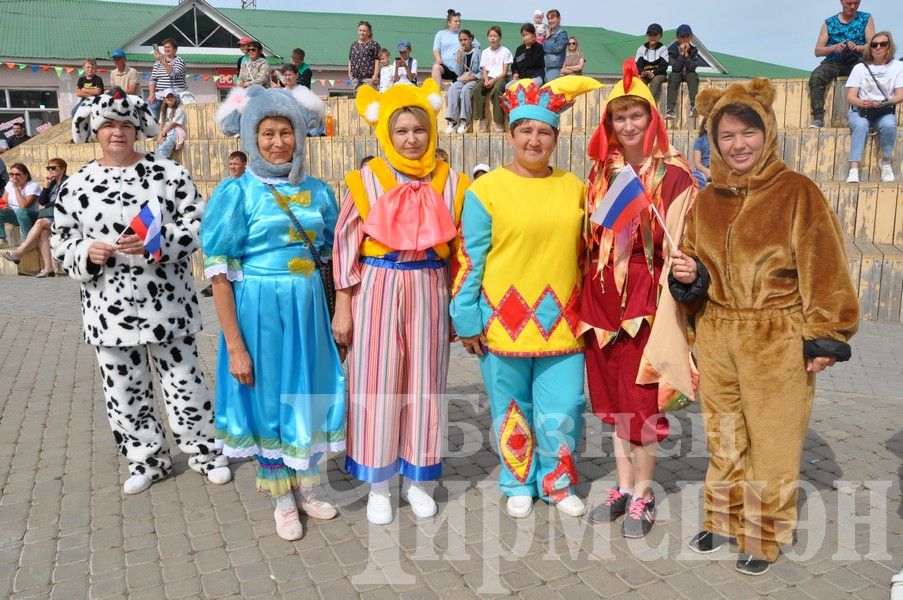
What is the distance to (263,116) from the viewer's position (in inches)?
127

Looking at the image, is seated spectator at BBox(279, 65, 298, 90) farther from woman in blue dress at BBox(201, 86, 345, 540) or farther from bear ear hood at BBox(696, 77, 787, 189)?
bear ear hood at BBox(696, 77, 787, 189)

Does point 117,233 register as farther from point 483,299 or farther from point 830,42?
point 830,42

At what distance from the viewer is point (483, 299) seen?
3.43m

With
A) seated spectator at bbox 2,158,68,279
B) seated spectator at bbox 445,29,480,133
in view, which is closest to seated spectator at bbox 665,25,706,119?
seated spectator at bbox 445,29,480,133

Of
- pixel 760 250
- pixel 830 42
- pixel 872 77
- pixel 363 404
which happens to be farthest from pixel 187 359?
pixel 830 42

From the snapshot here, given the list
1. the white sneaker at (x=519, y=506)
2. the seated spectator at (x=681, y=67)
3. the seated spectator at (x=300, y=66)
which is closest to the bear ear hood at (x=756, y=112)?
the white sneaker at (x=519, y=506)

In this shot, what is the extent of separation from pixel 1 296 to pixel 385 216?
30.2 feet

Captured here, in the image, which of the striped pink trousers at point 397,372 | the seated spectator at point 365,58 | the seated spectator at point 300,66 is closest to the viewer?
the striped pink trousers at point 397,372

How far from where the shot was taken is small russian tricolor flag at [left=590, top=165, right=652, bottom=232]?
9.53ft

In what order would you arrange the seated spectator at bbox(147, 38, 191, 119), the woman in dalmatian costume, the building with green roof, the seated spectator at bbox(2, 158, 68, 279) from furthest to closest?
the building with green roof
the seated spectator at bbox(147, 38, 191, 119)
the seated spectator at bbox(2, 158, 68, 279)
the woman in dalmatian costume

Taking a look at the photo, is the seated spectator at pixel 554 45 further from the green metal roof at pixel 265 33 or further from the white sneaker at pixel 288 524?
the green metal roof at pixel 265 33

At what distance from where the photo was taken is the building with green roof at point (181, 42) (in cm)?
2184

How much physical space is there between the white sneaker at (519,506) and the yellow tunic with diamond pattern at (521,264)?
765 millimetres

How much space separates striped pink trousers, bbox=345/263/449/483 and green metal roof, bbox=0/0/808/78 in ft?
71.8
